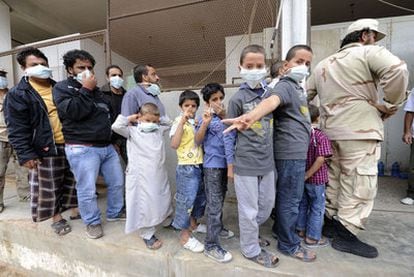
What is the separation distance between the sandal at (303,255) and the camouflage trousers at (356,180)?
37cm

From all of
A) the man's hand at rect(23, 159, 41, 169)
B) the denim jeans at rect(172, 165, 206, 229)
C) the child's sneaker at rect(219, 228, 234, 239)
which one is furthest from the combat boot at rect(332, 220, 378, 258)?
the man's hand at rect(23, 159, 41, 169)

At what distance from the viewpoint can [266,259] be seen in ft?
6.33

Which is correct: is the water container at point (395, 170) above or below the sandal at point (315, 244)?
above

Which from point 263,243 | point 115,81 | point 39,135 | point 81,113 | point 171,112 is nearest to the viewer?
point 263,243

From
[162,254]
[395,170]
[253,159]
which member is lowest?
[162,254]

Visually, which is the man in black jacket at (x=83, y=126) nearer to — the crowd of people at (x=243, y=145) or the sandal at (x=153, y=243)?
the crowd of people at (x=243, y=145)

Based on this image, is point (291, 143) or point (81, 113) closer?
point (291, 143)

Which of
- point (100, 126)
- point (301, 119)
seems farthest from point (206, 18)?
point (301, 119)

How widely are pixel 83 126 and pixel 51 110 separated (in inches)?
16.4

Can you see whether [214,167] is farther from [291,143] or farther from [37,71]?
[37,71]

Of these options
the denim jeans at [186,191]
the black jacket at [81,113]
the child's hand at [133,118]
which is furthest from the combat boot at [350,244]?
the black jacket at [81,113]

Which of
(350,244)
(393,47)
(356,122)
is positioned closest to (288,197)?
(350,244)

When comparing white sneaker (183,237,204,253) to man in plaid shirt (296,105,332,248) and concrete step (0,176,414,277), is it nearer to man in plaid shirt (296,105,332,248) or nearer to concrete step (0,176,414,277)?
concrete step (0,176,414,277)

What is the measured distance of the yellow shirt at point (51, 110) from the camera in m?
2.50
